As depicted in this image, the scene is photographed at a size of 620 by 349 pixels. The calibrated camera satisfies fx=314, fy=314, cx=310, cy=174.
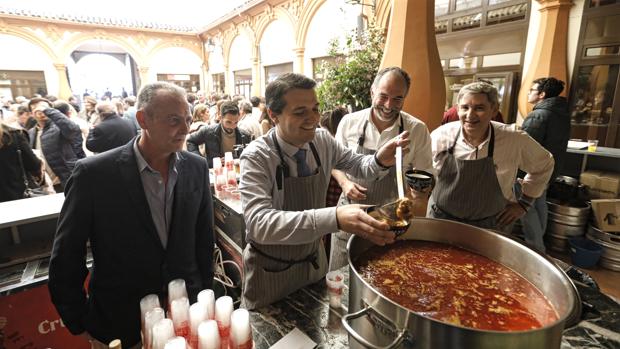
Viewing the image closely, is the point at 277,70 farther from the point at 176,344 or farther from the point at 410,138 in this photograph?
the point at 176,344

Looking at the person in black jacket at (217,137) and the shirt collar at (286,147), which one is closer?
the shirt collar at (286,147)

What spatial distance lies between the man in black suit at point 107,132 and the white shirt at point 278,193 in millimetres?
3785

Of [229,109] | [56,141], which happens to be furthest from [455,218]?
[56,141]

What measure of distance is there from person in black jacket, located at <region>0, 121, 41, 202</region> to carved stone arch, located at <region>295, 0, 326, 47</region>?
7.77m

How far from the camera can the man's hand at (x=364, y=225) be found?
40.1 inches

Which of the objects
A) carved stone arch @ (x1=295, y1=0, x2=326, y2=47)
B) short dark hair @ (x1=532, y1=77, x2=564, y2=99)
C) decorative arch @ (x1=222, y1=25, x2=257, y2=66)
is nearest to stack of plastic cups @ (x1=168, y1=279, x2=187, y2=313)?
short dark hair @ (x1=532, y1=77, x2=564, y2=99)

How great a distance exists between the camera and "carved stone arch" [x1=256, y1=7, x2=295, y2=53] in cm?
1014

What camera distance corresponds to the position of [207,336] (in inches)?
36.0

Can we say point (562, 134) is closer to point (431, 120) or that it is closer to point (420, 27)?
point (431, 120)

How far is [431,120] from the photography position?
324 cm

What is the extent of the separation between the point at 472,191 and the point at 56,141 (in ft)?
16.7

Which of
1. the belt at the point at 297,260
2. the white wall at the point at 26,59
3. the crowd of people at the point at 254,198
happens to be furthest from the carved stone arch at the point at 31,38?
the belt at the point at 297,260

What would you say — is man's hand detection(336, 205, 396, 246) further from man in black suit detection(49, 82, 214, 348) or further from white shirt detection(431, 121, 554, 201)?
white shirt detection(431, 121, 554, 201)

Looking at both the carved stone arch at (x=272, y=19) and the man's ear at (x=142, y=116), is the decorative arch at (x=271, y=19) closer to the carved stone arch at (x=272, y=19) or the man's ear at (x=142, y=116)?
the carved stone arch at (x=272, y=19)
